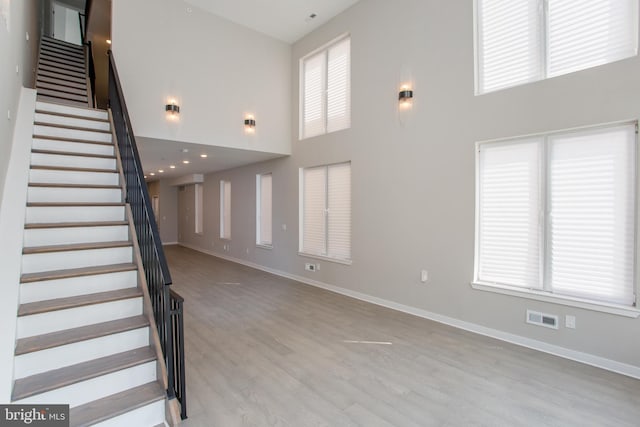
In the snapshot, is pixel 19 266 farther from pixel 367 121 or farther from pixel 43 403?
pixel 367 121

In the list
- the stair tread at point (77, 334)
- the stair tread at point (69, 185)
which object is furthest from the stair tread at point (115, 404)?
the stair tread at point (69, 185)

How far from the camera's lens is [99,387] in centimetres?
192

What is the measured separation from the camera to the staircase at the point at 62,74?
551 centimetres

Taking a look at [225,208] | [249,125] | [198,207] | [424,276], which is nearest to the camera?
[424,276]

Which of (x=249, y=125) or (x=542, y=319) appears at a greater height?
(x=249, y=125)

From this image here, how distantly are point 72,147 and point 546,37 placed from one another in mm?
5441

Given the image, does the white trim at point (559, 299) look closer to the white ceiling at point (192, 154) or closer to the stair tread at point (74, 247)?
the stair tread at point (74, 247)

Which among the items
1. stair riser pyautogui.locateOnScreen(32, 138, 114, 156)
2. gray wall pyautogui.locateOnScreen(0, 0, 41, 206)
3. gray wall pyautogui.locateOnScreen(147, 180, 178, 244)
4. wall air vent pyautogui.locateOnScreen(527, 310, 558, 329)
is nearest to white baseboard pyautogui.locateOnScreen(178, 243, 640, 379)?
wall air vent pyautogui.locateOnScreen(527, 310, 558, 329)

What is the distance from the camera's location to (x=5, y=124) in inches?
101

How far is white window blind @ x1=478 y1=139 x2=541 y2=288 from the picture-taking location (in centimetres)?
328

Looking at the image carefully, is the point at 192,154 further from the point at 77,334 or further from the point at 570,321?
the point at 570,321

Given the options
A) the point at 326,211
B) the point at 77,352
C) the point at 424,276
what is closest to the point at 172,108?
the point at 326,211

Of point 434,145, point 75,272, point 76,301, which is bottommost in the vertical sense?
point 76,301

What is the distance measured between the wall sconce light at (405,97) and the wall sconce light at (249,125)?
2849 mm
